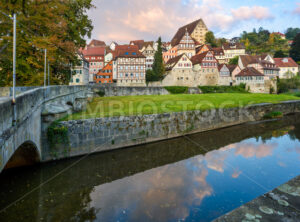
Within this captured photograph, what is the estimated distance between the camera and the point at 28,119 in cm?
782

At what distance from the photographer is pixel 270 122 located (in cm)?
2566

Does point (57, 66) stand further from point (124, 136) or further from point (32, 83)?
point (124, 136)

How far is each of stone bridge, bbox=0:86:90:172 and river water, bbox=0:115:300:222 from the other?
4.48ft

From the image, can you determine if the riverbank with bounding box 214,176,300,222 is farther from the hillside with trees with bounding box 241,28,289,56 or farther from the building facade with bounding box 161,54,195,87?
the hillside with trees with bounding box 241,28,289,56

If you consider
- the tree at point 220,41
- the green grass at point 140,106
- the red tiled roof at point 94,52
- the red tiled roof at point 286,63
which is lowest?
the green grass at point 140,106

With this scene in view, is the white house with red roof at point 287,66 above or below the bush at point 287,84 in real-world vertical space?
above

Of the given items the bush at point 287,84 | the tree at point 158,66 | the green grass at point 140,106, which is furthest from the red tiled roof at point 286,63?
the green grass at point 140,106

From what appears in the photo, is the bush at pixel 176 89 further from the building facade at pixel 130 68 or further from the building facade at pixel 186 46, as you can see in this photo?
the building facade at pixel 186 46

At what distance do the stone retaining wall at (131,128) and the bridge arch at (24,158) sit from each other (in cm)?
68

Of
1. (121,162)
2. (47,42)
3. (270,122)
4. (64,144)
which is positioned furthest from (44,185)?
(270,122)

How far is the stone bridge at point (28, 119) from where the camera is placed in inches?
201

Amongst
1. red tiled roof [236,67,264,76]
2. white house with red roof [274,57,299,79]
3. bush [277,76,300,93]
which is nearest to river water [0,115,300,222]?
red tiled roof [236,67,264,76]

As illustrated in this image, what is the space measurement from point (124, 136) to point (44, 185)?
6.49 metres

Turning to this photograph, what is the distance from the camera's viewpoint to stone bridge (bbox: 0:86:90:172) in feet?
16.8
